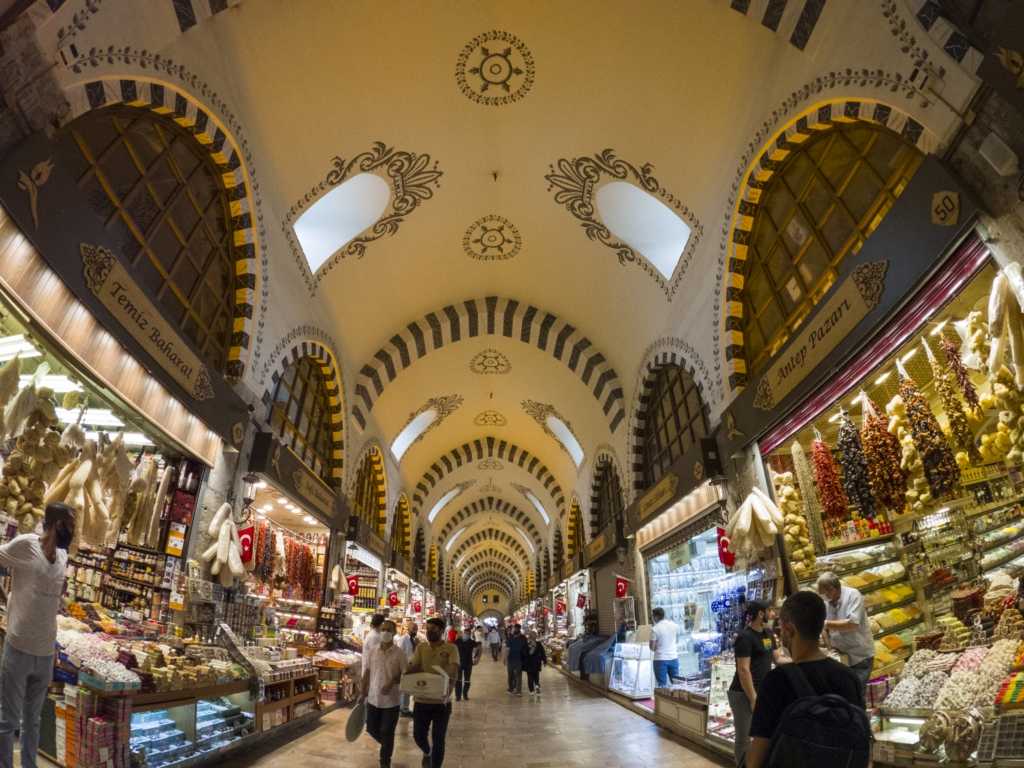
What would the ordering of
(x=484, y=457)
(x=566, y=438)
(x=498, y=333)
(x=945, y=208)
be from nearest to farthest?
(x=945, y=208)
(x=498, y=333)
(x=566, y=438)
(x=484, y=457)

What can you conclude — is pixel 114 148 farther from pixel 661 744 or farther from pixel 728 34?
pixel 661 744

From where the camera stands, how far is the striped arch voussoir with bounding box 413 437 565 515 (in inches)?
648

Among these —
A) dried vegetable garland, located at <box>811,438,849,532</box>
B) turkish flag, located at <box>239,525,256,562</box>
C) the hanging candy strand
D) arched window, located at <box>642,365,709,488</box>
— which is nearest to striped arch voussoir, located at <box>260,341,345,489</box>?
turkish flag, located at <box>239,525,256,562</box>

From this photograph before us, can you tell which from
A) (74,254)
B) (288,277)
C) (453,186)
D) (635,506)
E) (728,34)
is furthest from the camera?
(635,506)

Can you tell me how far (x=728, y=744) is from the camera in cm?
422

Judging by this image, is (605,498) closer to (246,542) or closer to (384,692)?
(246,542)

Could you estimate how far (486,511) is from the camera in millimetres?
23891

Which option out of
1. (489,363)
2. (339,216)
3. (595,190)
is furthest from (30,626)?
(489,363)

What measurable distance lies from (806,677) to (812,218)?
420 centimetres

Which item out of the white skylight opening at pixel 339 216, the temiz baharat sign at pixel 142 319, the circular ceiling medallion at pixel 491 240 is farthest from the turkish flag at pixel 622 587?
the temiz baharat sign at pixel 142 319

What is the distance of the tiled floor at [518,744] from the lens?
459 cm

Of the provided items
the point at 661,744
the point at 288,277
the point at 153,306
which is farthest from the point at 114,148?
the point at 661,744

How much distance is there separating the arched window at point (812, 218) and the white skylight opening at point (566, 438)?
311 inches

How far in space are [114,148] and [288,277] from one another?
2.65m
